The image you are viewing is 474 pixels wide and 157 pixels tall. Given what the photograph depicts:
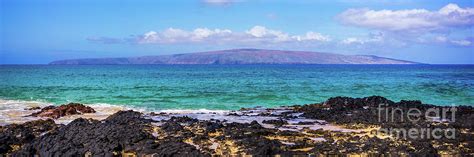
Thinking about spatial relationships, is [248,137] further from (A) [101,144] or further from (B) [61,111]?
(B) [61,111]

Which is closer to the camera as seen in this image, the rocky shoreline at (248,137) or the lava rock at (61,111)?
the rocky shoreline at (248,137)

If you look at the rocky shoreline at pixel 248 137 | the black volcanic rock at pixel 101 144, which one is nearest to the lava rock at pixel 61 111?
the rocky shoreline at pixel 248 137

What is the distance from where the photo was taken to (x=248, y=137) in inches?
503

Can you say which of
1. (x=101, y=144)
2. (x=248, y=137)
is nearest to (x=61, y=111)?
(x=101, y=144)

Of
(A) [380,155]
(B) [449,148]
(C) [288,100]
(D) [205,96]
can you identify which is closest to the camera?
(A) [380,155]

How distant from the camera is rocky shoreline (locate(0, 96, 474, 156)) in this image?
446 inches

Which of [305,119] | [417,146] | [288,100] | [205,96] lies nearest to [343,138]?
[417,146]

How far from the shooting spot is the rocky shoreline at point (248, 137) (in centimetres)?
1132

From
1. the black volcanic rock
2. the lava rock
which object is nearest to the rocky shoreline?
the black volcanic rock

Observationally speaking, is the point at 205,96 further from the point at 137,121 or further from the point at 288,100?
the point at 137,121

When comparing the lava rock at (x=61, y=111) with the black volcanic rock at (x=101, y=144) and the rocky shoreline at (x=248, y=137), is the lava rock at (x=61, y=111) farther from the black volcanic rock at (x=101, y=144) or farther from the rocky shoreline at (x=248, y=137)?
the black volcanic rock at (x=101, y=144)

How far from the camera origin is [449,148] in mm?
11695

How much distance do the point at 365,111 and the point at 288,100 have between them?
17827 millimetres

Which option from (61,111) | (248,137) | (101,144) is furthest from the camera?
(61,111)
